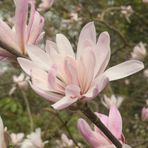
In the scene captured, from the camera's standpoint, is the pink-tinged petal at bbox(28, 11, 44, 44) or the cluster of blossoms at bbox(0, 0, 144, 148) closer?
the cluster of blossoms at bbox(0, 0, 144, 148)

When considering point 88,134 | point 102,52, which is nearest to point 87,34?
point 102,52

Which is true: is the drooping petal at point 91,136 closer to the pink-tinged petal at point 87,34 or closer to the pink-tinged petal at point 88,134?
the pink-tinged petal at point 88,134

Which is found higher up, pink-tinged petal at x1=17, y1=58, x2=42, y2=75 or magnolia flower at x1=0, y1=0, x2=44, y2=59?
magnolia flower at x1=0, y1=0, x2=44, y2=59

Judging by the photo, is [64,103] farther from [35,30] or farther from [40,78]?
[35,30]

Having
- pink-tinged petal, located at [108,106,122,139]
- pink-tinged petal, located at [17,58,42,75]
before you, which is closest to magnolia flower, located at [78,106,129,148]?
pink-tinged petal, located at [108,106,122,139]

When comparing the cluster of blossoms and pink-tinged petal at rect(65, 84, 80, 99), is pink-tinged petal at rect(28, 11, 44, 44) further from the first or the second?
pink-tinged petal at rect(65, 84, 80, 99)

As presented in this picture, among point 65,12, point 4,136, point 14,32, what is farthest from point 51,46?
point 65,12

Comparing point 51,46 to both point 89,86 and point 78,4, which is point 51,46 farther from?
point 78,4
